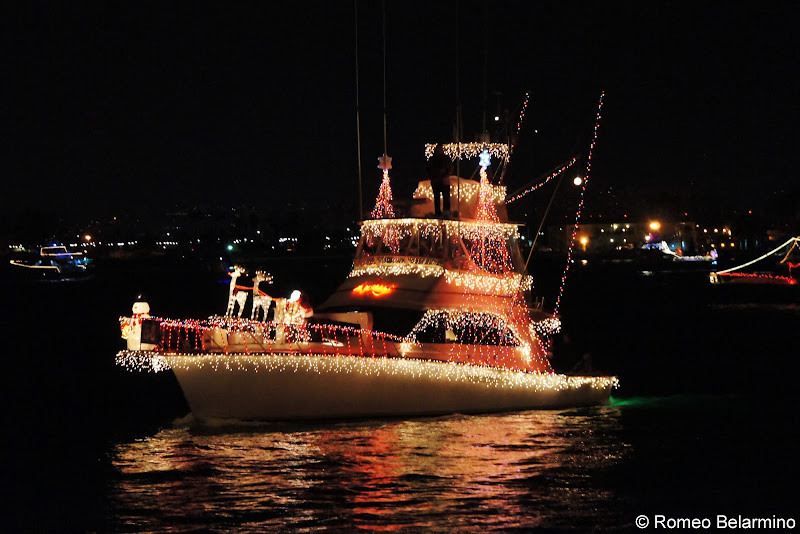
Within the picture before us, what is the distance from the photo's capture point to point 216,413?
2134 centimetres

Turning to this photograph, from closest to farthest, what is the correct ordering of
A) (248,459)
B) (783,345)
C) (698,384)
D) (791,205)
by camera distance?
(248,459), (698,384), (783,345), (791,205)

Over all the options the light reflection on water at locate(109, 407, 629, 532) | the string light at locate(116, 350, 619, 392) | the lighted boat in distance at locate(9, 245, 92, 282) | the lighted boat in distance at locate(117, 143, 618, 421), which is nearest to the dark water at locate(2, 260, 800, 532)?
the light reflection on water at locate(109, 407, 629, 532)

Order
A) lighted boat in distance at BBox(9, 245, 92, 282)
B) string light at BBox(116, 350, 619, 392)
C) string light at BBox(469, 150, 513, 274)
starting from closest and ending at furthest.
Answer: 1. string light at BBox(116, 350, 619, 392)
2. string light at BBox(469, 150, 513, 274)
3. lighted boat in distance at BBox(9, 245, 92, 282)

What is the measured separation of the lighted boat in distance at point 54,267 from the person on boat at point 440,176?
138m

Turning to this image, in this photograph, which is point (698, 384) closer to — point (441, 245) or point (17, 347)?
point (441, 245)

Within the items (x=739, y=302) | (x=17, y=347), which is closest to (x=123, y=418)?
(x=17, y=347)

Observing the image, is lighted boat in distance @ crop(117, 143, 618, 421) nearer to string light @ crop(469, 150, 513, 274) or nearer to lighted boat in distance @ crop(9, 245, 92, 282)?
string light @ crop(469, 150, 513, 274)

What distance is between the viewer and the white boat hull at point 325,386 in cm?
2064

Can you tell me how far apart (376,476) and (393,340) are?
5.89 m

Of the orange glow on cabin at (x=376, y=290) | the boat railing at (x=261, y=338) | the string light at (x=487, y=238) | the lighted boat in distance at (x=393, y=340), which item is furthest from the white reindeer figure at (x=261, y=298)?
the string light at (x=487, y=238)

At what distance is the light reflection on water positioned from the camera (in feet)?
54.5

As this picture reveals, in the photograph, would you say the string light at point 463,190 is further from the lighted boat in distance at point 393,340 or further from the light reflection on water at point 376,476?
the light reflection on water at point 376,476

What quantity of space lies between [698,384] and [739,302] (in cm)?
5221

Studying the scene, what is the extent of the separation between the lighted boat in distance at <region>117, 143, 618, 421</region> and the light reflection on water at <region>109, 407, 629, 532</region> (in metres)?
0.60
